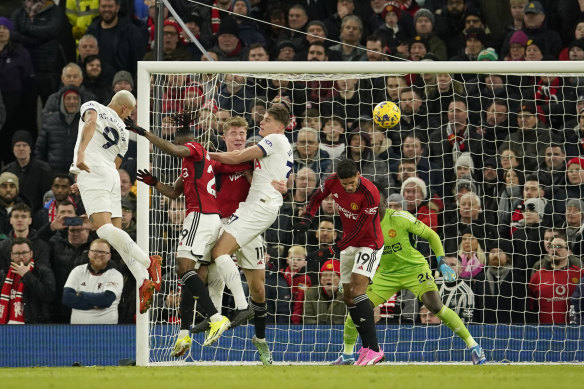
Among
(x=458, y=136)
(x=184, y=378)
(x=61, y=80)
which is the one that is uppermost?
(x=61, y=80)

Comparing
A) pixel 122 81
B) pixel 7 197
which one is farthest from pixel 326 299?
pixel 7 197

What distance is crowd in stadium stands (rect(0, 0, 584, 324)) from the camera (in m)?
13.7

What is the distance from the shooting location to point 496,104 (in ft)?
50.5

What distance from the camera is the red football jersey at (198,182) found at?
1127cm

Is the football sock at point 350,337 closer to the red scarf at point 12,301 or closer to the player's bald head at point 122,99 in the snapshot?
the player's bald head at point 122,99

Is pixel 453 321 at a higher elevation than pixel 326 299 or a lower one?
lower

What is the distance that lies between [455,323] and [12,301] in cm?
557

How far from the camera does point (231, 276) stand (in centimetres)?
1126

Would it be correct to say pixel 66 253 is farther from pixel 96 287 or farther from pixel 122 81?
pixel 122 81

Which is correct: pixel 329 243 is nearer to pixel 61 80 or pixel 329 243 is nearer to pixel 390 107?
pixel 390 107

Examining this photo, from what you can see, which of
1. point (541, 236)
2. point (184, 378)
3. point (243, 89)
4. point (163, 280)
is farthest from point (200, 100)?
point (184, 378)

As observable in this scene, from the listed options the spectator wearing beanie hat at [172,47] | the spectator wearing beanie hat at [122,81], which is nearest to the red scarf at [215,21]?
the spectator wearing beanie hat at [172,47]

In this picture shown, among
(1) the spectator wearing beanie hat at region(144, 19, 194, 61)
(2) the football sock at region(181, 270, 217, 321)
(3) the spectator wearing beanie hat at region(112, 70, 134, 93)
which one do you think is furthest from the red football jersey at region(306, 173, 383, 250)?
(1) the spectator wearing beanie hat at region(144, 19, 194, 61)

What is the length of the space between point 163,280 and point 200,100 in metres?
2.39
